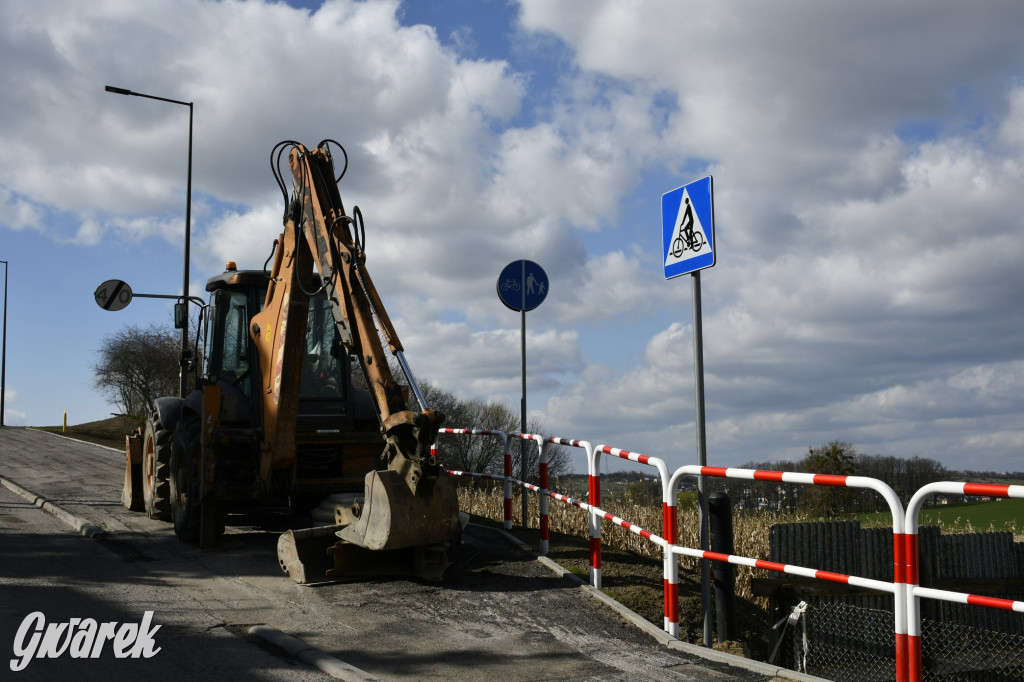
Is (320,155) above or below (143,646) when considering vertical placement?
above

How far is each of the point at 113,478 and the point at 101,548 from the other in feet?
28.0

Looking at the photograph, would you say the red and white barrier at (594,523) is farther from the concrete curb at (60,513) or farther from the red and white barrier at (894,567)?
the concrete curb at (60,513)

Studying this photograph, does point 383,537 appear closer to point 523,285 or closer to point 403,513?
point 403,513

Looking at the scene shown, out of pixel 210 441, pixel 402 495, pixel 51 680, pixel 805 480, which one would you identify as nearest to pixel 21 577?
pixel 210 441

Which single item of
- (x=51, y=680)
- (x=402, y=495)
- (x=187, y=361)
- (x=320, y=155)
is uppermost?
(x=320, y=155)

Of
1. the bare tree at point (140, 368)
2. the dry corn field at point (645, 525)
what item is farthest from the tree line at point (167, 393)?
the dry corn field at point (645, 525)

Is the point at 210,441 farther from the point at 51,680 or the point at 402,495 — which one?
the point at 51,680

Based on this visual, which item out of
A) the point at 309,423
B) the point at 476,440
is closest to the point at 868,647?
the point at 309,423

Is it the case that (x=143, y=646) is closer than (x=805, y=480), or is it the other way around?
(x=805, y=480)

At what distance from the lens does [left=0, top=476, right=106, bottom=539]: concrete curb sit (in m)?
10.7

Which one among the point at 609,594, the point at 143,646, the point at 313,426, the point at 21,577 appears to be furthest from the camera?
the point at 313,426

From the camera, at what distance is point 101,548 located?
9.96 m

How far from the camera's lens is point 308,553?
27.6 feet

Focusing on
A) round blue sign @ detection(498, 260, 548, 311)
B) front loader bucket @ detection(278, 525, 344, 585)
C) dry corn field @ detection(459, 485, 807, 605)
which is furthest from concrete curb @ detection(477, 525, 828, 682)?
dry corn field @ detection(459, 485, 807, 605)
